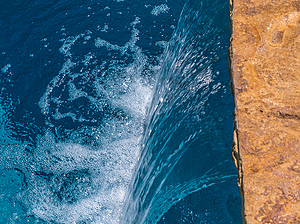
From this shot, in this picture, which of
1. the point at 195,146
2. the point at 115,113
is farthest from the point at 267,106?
the point at 115,113

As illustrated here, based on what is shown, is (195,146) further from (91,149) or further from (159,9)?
(159,9)

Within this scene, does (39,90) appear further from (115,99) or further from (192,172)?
(192,172)

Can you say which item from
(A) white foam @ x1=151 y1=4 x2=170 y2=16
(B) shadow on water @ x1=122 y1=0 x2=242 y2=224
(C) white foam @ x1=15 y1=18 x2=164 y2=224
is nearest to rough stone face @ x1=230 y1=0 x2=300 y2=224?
(B) shadow on water @ x1=122 y1=0 x2=242 y2=224

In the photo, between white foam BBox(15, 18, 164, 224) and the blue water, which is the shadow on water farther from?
white foam BBox(15, 18, 164, 224)

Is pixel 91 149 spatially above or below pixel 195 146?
below

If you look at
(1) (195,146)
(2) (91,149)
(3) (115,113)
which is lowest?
(2) (91,149)

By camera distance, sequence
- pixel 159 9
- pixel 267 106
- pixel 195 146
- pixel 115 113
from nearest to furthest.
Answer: pixel 267 106
pixel 195 146
pixel 115 113
pixel 159 9
